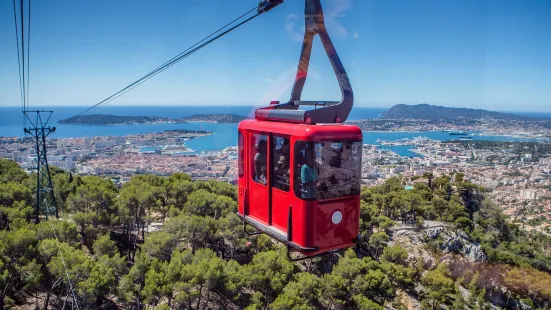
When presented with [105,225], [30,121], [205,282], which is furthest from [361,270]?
[30,121]

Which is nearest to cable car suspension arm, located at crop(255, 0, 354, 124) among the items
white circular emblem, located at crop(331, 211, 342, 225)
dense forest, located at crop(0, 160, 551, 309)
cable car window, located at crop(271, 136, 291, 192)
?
cable car window, located at crop(271, 136, 291, 192)

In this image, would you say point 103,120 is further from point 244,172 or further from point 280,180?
point 280,180

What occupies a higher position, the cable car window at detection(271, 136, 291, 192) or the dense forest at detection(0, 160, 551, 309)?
the cable car window at detection(271, 136, 291, 192)

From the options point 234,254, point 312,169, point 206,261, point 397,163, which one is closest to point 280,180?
point 312,169

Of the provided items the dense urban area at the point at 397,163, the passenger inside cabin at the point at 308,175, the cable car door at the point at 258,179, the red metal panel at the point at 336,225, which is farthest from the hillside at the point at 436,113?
the passenger inside cabin at the point at 308,175

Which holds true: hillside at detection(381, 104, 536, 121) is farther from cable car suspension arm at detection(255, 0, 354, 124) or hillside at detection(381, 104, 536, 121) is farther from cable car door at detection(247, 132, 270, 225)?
cable car suspension arm at detection(255, 0, 354, 124)

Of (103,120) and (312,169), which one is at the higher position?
(103,120)

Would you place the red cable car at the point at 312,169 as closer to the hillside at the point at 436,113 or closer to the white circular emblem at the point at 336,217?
the white circular emblem at the point at 336,217
